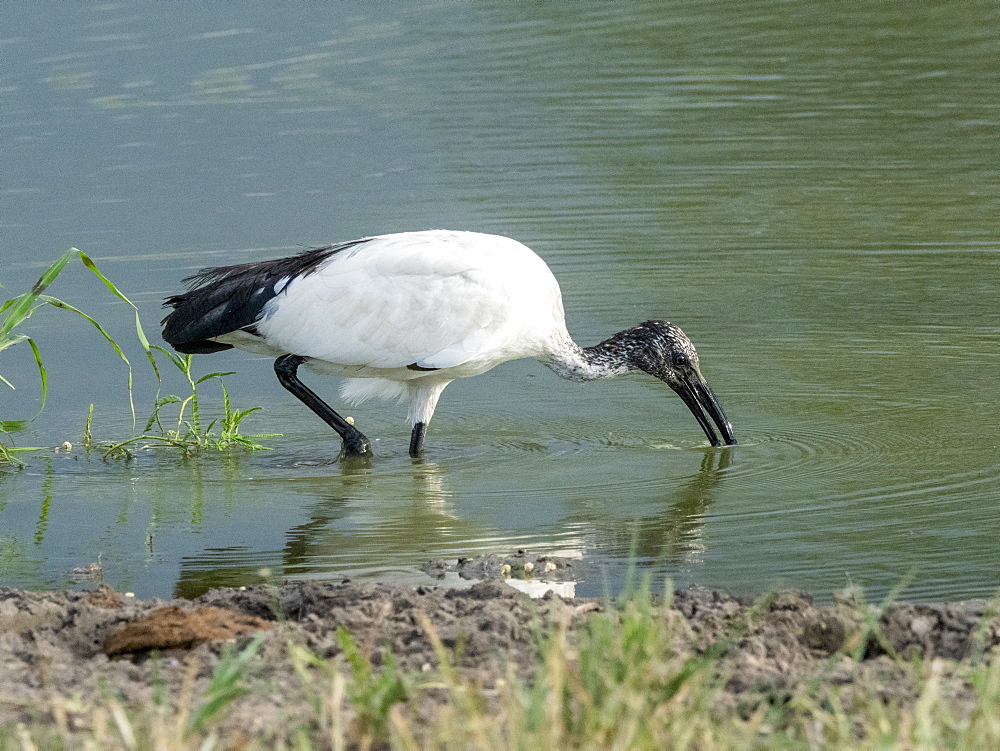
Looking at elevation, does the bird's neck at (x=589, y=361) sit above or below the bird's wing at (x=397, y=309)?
below

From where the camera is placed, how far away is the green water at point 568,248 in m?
6.12

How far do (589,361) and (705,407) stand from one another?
68 centimetres

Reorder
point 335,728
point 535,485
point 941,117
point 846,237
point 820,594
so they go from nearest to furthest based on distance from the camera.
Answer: point 335,728 → point 820,594 → point 535,485 → point 846,237 → point 941,117

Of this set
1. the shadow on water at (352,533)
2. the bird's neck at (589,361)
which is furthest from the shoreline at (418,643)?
the bird's neck at (589,361)

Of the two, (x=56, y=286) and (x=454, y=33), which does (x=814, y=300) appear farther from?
(x=454, y=33)

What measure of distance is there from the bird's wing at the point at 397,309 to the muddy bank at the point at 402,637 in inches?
105

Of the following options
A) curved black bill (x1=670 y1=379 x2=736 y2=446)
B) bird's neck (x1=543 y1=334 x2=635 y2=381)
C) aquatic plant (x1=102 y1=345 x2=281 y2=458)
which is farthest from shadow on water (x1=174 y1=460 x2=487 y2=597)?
curved black bill (x1=670 y1=379 x2=736 y2=446)

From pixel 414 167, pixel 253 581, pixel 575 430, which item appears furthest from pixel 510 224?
pixel 253 581

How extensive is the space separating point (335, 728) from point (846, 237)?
30.1 ft

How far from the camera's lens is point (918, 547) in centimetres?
567

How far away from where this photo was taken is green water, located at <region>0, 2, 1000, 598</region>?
6.12 metres

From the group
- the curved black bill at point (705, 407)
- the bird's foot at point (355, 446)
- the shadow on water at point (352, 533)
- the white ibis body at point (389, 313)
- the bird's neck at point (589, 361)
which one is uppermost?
the white ibis body at point (389, 313)

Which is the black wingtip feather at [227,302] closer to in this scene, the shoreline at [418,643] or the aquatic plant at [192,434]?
the aquatic plant at [192,434]

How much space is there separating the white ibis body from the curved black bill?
0.03 ft
